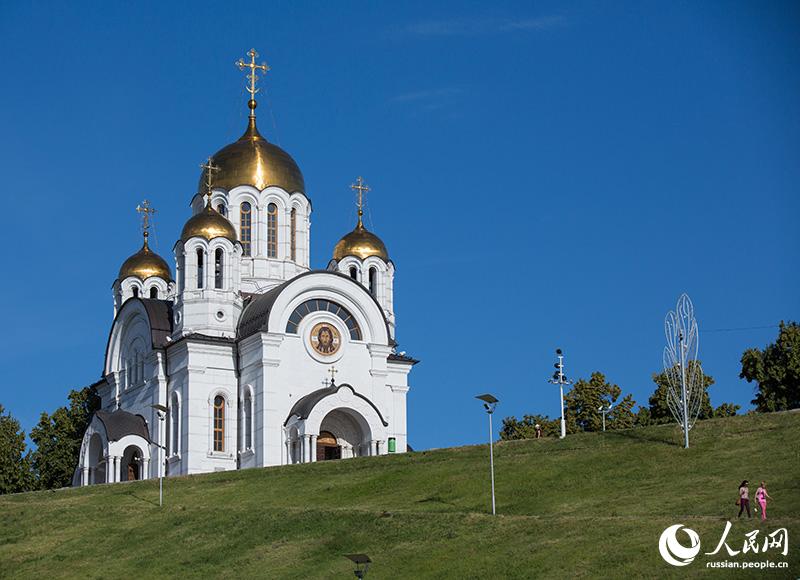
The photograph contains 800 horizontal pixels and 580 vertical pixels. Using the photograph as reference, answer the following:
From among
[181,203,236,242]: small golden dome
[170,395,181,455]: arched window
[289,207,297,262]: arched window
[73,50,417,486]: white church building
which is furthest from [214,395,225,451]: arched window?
[289,207,297,262]: arched window

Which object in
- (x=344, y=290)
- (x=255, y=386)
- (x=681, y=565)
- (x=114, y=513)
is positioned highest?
(x=344, y=290)

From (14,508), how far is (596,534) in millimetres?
20912

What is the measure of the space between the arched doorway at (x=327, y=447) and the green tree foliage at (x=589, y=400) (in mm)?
12496

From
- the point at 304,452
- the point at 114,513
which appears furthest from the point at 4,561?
the point at 304,452

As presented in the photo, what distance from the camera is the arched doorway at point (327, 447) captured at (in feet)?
203

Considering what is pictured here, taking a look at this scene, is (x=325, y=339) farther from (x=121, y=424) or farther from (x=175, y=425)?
(x=121, y=424)

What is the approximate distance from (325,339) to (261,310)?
109 inches

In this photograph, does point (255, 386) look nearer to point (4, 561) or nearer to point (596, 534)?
point (4, 561)

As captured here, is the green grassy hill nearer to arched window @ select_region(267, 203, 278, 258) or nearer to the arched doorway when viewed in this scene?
the arched doorway

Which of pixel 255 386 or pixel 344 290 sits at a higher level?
pixel 344 290

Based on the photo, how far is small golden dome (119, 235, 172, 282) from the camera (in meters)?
73.2

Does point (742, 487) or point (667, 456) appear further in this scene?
point (667, 456)

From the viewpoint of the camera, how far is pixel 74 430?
2813 inches

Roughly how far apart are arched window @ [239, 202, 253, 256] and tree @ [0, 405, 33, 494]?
40.7 ft
